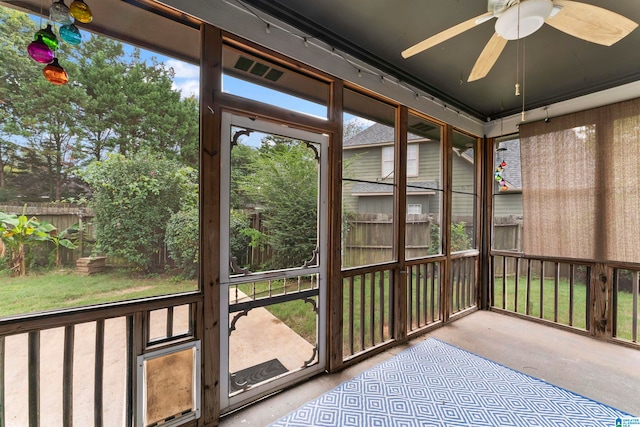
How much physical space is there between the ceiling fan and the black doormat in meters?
2.40

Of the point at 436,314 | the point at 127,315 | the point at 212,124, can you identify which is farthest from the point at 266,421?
the point at 436,314

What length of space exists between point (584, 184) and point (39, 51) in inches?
179

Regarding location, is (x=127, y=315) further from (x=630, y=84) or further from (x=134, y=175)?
A: (x=630, y=84)

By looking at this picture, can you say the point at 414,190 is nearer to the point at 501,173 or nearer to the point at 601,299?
the point at 501,173

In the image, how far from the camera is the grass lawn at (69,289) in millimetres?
1239

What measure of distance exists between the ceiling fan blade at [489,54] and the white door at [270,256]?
4.01 feet

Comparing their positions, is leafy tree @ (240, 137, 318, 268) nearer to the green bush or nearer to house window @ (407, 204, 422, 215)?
the green bush

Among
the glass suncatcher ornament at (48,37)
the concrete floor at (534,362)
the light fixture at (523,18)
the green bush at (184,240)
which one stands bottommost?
the concrete floor at (534,362)

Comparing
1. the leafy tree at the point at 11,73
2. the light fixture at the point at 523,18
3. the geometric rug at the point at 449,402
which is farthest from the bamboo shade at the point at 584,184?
the leafy tree at the point at 11,73

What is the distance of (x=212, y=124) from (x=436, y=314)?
326cm

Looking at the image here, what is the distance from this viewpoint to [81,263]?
1.39 metres

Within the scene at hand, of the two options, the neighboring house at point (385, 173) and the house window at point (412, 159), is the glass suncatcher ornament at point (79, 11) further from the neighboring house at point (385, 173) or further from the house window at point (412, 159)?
the house window at point (412, 159)

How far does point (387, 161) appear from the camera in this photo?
110 inches

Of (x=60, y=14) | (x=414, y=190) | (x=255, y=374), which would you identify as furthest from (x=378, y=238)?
(x=60, y=14)
